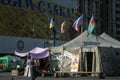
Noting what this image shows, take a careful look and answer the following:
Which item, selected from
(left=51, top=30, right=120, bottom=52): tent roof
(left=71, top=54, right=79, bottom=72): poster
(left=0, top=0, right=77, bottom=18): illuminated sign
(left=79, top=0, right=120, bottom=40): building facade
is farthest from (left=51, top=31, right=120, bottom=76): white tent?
(left=79, top=0, right=120, bottom=40): building facade

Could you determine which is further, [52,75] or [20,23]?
[20,23]

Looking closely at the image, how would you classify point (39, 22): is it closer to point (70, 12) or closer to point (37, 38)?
point (37, 38)

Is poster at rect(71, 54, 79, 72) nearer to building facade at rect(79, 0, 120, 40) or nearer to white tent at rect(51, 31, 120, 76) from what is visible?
white tent at rect(51, 31, 120, 76)

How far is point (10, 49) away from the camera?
238ft

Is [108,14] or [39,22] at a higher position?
[108,14]

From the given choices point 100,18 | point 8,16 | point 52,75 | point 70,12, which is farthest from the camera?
point 100,18

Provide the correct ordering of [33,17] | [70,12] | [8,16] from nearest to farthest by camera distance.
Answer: [8,16] → [33,17] → [70,12]

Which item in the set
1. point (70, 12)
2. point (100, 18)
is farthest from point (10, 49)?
point (100, 18)

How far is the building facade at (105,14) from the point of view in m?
106

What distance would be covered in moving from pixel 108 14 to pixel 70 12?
3013 centimetres

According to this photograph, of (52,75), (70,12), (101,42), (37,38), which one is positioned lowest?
(52,75)

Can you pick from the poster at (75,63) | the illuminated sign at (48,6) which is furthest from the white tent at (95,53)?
the illuminated sign at (48,6)

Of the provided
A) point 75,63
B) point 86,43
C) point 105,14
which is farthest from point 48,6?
point 75,63

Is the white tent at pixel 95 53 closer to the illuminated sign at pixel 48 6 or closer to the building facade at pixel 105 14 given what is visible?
the illuminated sign at pixel 48 6
